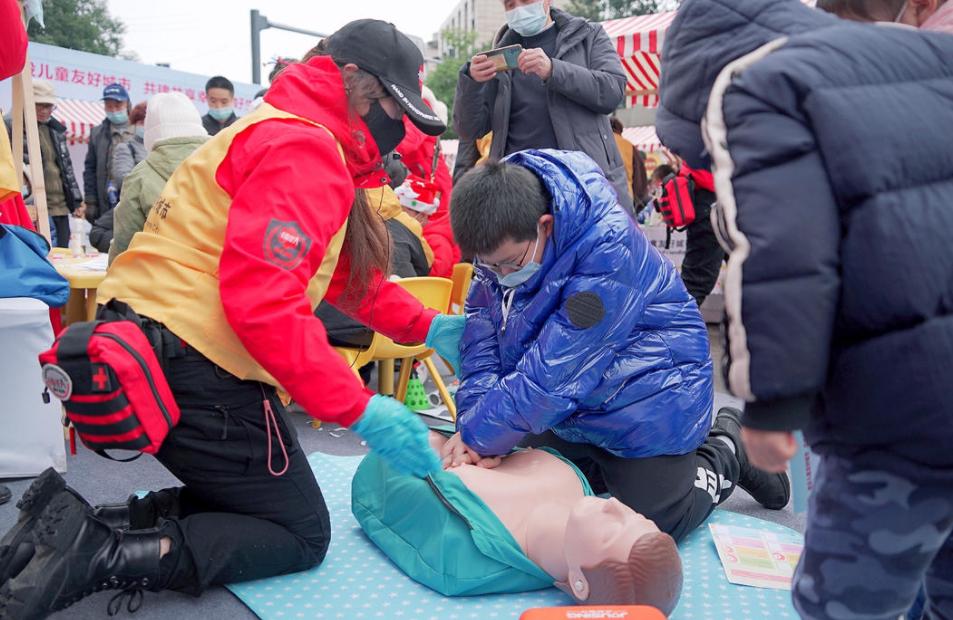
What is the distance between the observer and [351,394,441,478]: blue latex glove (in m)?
1.77

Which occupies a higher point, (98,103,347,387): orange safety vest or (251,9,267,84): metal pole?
(98,103,347,387): orange safety vest

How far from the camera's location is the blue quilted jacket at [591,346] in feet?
6.74

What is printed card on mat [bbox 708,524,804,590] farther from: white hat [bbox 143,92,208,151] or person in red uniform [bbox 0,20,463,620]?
white hat [bbox 143,92,208,151]

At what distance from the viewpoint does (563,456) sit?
237 centimetres

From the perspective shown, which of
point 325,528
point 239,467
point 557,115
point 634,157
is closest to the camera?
point 239,467

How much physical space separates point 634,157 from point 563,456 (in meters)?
4.41

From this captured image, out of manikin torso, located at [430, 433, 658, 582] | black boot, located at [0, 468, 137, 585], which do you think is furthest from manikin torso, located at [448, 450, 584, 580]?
black boot, located at [0, 468, 137, 585]

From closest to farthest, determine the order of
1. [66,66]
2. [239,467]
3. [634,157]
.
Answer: [239,467]
[634,157]
[66,66]

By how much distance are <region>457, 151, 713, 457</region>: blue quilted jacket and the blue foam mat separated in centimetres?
37

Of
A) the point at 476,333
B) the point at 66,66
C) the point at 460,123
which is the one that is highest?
the point at 460,123

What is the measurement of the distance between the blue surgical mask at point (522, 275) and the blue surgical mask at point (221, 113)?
4.00 m

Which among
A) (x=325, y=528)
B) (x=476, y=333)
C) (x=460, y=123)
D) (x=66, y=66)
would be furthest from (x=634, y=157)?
(x=66, y=66)

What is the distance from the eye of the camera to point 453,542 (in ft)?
6.62

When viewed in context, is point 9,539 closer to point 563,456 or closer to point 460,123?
point 563,456
